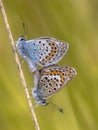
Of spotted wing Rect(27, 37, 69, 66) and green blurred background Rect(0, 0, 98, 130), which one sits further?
green blurred background Rect(0, 0, 98, 130)

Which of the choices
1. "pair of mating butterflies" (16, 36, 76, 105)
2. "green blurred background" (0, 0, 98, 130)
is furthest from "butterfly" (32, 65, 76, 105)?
"green blurred background" (0, 0, 98, 130)

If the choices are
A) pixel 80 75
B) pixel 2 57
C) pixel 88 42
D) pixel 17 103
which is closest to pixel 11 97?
pixel 17 103

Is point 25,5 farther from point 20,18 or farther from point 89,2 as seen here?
point 89,2

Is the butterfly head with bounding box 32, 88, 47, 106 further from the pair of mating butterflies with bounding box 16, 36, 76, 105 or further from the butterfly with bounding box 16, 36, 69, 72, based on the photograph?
the butterfly with bounding box 16, 36, 69, 72

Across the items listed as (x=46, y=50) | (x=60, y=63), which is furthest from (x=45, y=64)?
(x=60, y=63)

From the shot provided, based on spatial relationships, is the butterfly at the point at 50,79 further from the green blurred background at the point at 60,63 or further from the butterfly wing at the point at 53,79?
the green blurred background at the point at 60,63

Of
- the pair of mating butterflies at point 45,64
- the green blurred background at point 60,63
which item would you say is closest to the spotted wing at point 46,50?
the pair of mating butterflies at point 45,64
